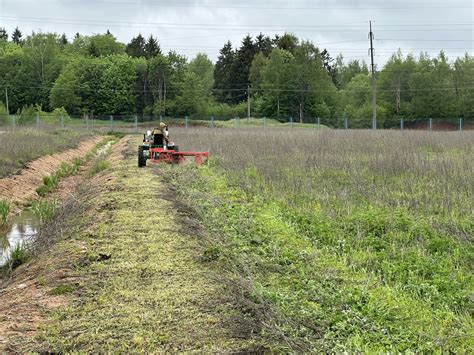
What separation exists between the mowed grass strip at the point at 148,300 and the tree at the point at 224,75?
72962mm

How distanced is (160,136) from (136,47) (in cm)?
Answer: 7868

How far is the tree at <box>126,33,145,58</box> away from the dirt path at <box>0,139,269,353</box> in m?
86.1

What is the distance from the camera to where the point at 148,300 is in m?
5.09

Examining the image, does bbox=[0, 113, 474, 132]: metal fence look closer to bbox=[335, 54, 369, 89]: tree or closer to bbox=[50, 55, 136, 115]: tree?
bbox=[50, 55, 136, 115]: tree

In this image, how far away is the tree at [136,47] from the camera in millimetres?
90494

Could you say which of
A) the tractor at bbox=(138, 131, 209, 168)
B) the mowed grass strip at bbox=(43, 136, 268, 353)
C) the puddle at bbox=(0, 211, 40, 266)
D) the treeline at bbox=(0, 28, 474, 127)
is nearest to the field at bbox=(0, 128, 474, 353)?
the mowed grass strip at bbox=(43, 136, 268, 353)

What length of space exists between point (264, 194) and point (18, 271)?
5.04m

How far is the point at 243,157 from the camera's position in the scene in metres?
17.0

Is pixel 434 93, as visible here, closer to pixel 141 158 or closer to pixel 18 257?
pixel 141 158

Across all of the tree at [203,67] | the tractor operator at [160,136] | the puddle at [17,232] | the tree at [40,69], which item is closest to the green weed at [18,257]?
the puddle at [17,232]

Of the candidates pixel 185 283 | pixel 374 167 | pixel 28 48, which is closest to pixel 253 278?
pixel 185 283

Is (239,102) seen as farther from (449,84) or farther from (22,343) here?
(22,343)

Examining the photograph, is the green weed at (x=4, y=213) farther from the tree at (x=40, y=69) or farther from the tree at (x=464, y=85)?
the tree at (x=40, y=69)

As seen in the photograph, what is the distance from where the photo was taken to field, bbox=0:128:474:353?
4281 millimetres
